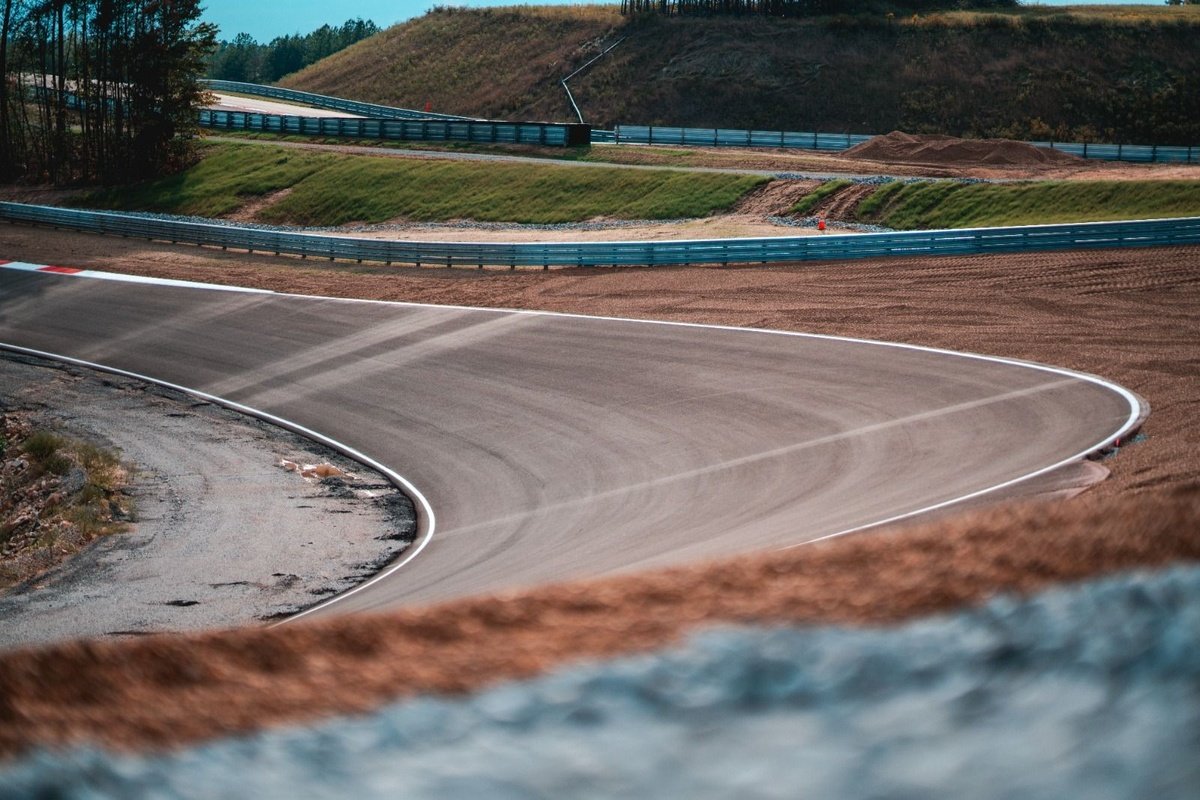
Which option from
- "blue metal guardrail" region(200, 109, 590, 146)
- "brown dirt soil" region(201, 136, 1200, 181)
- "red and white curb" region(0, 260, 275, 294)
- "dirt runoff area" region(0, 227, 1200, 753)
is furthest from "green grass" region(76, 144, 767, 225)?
"dirt runoff area" region(0, 227, 1200, 753)

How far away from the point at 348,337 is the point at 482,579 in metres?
16.5

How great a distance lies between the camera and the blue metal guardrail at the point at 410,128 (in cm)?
5334

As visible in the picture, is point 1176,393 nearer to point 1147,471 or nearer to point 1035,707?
point 1147,471

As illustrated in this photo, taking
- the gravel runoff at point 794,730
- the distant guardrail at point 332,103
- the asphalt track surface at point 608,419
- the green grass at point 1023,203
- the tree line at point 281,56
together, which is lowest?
the asphalt track surface at point 608,419

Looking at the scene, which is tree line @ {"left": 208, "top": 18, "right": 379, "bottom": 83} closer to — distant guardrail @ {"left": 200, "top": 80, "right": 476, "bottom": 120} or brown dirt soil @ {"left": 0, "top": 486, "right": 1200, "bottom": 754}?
distant guardrail @ {"left": 200, "top": 80, "right": 476, "bottom": 120}

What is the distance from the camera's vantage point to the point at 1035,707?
1.76m

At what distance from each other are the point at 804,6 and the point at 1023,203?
4817cm

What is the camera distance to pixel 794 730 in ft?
5.71

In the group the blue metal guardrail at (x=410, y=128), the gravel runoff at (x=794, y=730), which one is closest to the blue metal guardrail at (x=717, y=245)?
the blue metal guardrail at (x=410, y=128)

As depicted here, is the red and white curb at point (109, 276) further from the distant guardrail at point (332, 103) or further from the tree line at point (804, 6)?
the tree line at point (804, 6)

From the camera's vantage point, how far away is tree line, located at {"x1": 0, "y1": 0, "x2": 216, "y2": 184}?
5625cm

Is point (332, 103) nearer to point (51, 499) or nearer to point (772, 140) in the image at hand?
point (772, 140)

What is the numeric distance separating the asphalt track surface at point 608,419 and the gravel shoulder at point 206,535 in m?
0.84

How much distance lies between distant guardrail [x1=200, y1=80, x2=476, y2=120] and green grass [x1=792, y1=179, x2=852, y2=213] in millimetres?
36242
